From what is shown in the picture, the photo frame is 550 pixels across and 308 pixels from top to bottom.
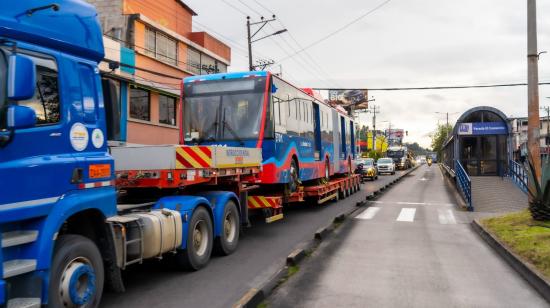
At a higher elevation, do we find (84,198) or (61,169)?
(61,169)

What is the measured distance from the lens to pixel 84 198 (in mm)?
4727

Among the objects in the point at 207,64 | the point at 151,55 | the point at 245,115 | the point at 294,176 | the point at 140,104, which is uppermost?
the point at 207,64

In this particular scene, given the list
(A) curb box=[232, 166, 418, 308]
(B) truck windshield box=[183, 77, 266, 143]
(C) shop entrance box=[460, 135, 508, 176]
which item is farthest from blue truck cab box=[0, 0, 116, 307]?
Result: (C) shop entrance box=[460, 135, 508, 176]

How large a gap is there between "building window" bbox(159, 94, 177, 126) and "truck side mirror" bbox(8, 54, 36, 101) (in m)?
21.2

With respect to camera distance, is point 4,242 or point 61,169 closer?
point 4,242

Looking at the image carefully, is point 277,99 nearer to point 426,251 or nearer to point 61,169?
point 426,251

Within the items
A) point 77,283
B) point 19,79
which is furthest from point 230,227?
point 19,79

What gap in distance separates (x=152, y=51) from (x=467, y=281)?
20.0 meters

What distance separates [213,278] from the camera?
22.1 feet

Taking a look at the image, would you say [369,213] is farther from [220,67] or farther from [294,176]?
[220,67]

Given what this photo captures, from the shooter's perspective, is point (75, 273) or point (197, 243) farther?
point (197, 243)

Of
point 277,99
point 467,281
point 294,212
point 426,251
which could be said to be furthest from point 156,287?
point 294,212

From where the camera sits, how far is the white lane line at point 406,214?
43.8 feet

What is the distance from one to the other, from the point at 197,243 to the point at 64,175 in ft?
10.6
